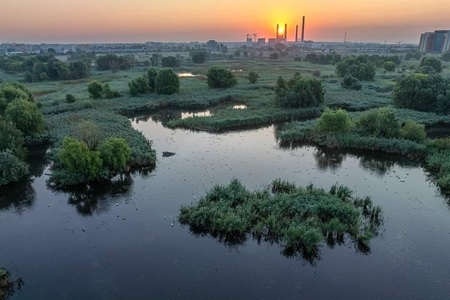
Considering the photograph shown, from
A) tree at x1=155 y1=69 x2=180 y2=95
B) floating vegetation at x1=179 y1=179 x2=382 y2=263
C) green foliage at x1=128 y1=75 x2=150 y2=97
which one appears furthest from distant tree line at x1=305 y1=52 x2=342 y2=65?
floating vegetation at x1=179 y1=179 x2=382 y2=263

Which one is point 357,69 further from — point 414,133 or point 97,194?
point 97,194

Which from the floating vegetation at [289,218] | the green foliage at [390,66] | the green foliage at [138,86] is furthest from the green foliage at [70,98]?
the green foliage at [390,66]

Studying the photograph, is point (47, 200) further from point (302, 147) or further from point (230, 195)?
point (302, 147)

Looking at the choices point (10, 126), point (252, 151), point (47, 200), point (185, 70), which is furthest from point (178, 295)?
point (185, 70)

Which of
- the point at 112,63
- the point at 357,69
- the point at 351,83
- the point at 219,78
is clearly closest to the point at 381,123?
the point at 351,83

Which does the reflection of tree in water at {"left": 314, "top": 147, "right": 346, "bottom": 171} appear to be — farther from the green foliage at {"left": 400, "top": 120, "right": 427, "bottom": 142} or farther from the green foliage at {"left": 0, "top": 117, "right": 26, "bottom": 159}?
the green foliage at {"left": 0, "top": 117, "right": 26, "bottom": 159}
